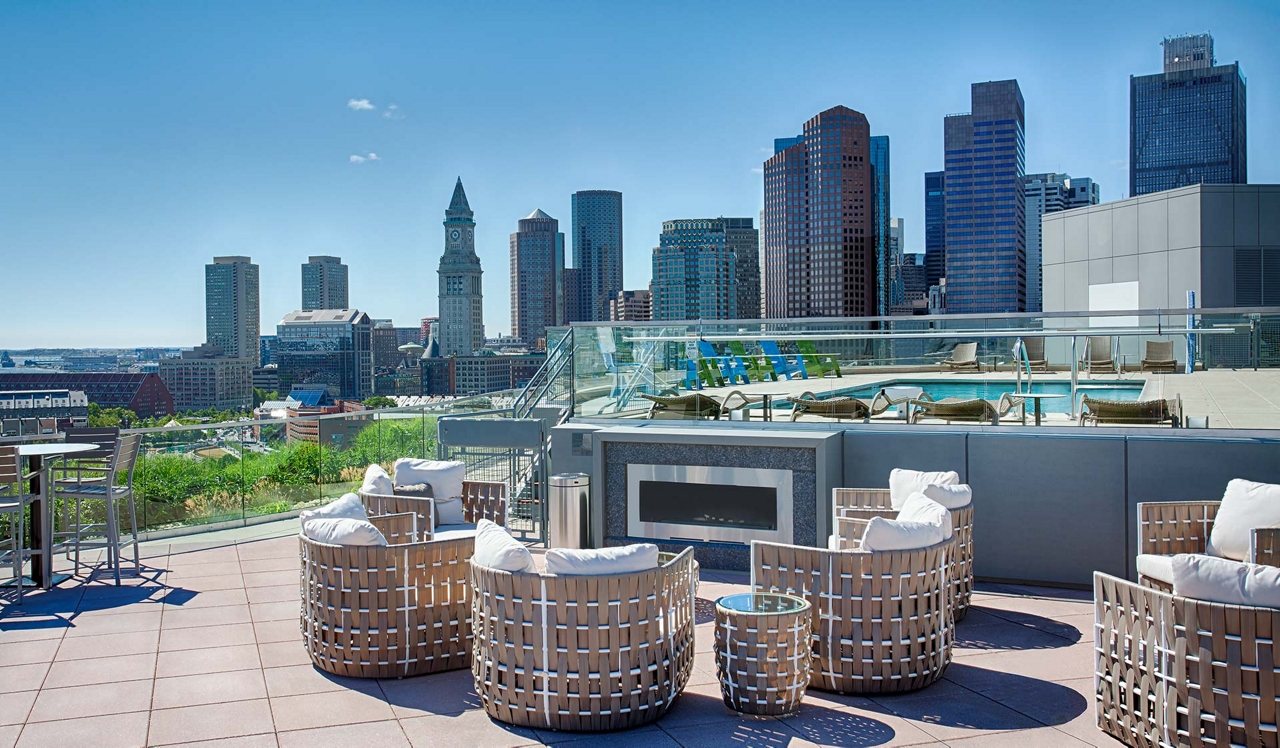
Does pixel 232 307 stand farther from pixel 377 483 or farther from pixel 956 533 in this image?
pixel 956 533

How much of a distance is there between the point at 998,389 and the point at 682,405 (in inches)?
94.7

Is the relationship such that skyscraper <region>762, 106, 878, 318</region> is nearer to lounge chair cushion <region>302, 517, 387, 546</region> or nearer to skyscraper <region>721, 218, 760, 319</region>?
skyscraper <region>721, 218, 760, 319</region>

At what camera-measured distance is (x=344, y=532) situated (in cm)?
433

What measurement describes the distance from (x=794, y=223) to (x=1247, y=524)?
122 metres

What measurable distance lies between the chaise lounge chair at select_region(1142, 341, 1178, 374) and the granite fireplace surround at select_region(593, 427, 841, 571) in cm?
212

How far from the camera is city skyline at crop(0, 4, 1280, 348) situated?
33.2 meters

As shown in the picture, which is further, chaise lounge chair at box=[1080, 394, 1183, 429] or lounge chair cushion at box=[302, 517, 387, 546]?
chaise lounge chair at box=[1080, 394, 1183, 429]

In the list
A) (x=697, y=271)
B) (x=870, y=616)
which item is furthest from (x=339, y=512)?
(x=697, y=271)

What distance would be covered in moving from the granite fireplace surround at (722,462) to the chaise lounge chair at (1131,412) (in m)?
1.69

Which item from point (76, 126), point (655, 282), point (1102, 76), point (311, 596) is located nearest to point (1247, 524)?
point (311, 596)

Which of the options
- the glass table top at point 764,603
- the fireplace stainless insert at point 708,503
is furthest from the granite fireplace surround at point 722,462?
the glass table top at point 764,603

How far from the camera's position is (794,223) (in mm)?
123250

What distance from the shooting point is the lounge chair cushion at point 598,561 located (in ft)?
11.9

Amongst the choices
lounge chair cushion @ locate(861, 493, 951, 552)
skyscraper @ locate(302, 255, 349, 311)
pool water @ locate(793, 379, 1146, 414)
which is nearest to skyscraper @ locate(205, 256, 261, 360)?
skyscraper @ locate(302, 255, 349, 311)
